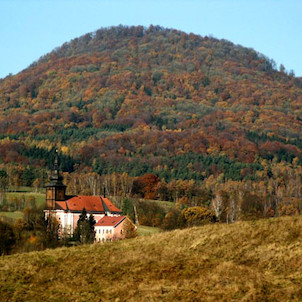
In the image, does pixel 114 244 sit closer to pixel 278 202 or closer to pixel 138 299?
pixel 138 299

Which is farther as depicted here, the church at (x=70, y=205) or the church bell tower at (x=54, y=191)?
the church bell tower at (x=54, y=191)

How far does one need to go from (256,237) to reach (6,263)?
1091cm

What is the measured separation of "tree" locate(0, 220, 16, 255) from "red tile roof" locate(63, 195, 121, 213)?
55413mm

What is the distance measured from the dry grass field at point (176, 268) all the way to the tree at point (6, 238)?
1574 inches

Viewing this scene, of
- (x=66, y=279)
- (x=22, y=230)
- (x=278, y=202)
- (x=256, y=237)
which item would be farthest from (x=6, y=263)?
(x=278, y=202)

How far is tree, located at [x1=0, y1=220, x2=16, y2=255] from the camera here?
72.5m

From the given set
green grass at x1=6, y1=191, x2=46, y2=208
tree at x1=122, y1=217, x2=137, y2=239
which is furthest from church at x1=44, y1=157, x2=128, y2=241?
tree at x1=122, y1=217, x2=137, y2=239

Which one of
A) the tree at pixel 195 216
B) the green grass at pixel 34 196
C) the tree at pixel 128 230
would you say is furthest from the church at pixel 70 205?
the tree at pixel 128 230

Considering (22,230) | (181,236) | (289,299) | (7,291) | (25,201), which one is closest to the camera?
(289,299)

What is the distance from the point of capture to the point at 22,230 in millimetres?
90438

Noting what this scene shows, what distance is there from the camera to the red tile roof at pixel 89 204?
142 metres

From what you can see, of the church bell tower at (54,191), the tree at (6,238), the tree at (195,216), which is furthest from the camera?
the church bell tower at (54,191)

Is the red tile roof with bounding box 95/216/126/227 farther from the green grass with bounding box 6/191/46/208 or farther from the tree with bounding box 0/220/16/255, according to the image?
the tree with bounding box 0/220/16/255

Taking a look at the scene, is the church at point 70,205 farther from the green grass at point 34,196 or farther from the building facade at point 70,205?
the green grass at point 34,196
